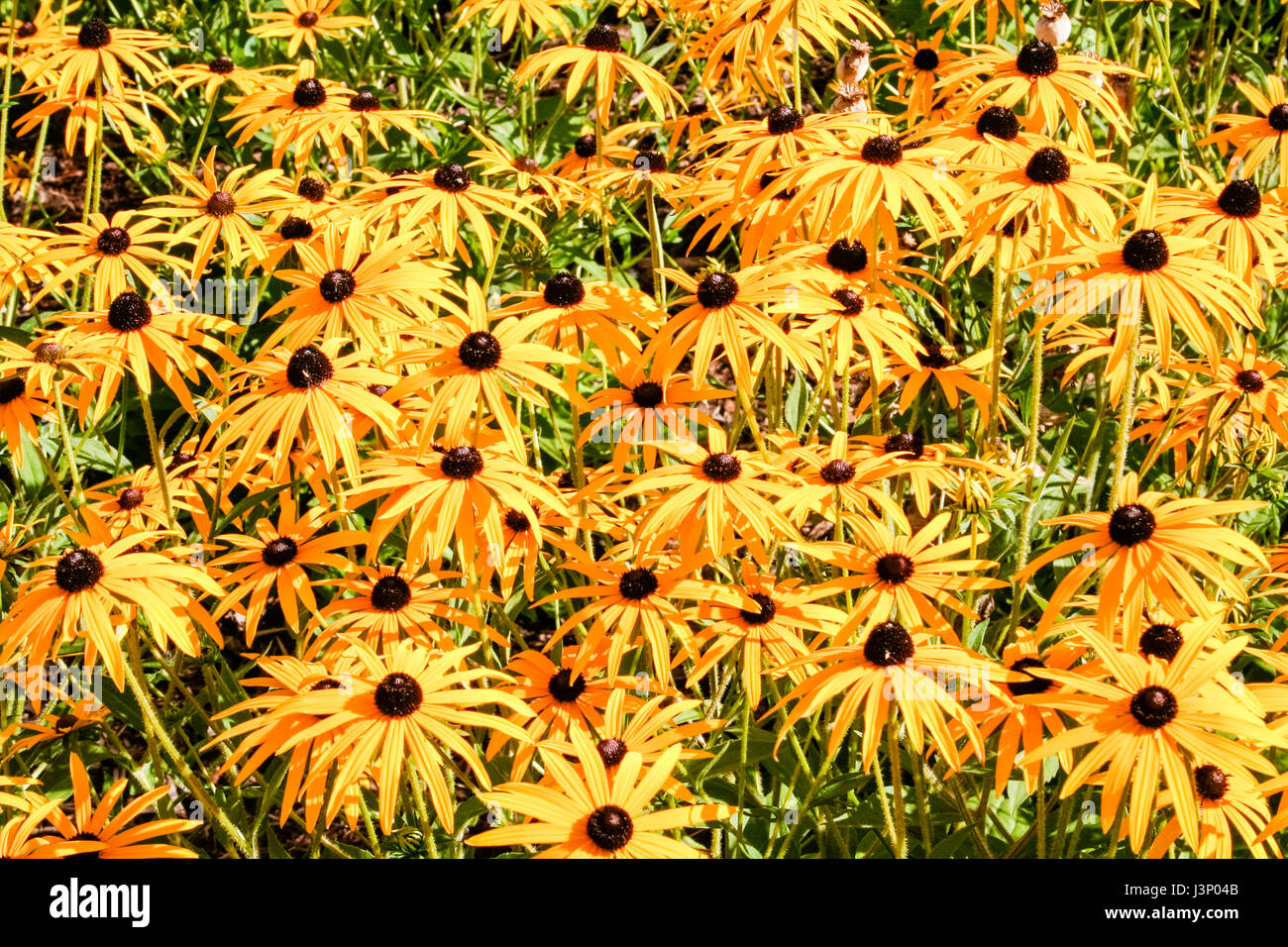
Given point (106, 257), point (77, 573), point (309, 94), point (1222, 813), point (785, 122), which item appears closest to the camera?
point (1222, 813)

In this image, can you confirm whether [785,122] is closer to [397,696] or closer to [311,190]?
[311,190]

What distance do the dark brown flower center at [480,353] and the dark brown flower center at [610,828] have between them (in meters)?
1.03

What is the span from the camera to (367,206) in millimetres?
3344

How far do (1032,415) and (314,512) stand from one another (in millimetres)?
1846

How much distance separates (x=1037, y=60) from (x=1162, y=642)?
1.70 meters

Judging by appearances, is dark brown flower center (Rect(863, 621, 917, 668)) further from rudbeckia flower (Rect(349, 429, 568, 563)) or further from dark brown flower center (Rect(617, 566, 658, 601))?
rudbeckia flower (Rect(349, 429, 568, 563))

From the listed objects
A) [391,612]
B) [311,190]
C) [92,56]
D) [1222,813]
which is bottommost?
[1222,813]

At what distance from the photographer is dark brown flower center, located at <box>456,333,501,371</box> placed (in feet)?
8.43

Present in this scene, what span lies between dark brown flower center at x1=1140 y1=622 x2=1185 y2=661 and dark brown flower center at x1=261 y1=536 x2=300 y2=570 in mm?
1948

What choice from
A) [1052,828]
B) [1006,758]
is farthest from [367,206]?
[1052,828]

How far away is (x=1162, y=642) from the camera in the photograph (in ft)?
7.36

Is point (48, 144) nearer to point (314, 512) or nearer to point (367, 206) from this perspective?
point (367, 206)

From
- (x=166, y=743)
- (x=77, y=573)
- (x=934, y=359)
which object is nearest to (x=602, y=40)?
(x=934, y=359)

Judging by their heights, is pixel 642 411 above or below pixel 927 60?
below
